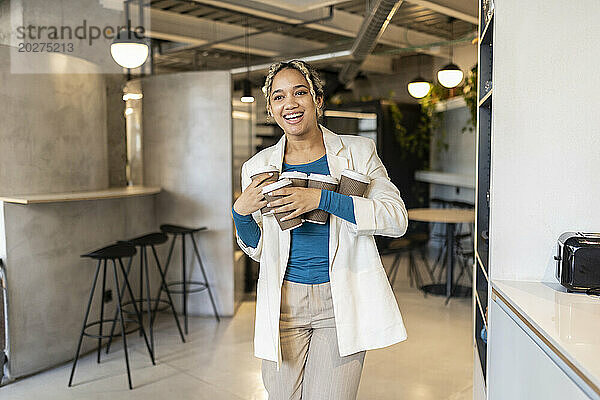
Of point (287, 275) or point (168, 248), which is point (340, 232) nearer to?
point (287, 275)

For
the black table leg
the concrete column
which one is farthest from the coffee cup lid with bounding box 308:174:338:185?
the black table leg

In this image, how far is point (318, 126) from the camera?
2191mm

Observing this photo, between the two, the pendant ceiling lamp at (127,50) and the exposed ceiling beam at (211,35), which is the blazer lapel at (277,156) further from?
the exposed ceiling beam at (211,35)

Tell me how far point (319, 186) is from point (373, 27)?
3.86m

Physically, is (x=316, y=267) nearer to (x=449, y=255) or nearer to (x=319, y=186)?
(x=319, y=186)

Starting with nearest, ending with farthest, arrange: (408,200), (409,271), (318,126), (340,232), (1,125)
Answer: (340,232) → (318,126) → (1,125) → (409,271) → (408,200)

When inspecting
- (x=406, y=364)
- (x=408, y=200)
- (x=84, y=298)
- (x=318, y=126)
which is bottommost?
(x=406, y=364)

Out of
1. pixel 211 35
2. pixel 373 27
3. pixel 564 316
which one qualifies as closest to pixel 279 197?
pixel 564 316

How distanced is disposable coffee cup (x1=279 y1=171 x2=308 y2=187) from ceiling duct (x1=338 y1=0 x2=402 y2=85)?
3.17m

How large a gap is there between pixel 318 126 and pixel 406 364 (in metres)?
2.70

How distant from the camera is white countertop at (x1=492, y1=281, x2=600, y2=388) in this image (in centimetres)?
141

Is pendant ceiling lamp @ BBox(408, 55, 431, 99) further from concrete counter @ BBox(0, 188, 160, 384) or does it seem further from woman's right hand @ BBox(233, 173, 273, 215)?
woman's right hand @ BBox(233, 173, 273, 215)

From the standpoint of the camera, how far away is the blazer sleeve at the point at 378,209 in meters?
1.93

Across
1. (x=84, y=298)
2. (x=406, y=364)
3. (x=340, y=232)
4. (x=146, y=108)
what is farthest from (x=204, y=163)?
(x=340, y=232)
